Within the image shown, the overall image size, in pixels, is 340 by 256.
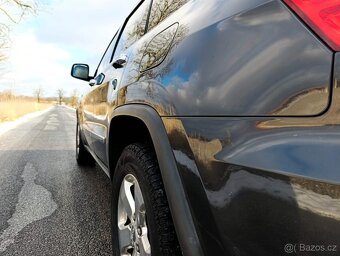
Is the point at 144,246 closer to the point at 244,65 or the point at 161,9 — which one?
the point at 244,65

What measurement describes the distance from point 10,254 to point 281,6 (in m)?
2.50

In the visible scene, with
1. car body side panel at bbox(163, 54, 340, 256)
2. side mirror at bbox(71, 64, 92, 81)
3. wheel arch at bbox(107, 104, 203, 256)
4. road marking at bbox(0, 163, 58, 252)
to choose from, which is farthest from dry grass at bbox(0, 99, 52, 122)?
car body side panel at bbox(163, 54, 340, 256)

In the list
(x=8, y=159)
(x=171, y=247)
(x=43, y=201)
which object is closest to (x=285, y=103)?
(x=171, y=247)

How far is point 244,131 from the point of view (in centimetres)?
117

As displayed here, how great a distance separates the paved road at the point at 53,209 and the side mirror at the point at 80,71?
134cm

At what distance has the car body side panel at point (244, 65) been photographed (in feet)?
3.40

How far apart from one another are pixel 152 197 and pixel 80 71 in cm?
362

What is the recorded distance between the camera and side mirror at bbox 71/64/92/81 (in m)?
4.97

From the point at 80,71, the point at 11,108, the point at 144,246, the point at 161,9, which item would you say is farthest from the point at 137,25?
the point at 11,108

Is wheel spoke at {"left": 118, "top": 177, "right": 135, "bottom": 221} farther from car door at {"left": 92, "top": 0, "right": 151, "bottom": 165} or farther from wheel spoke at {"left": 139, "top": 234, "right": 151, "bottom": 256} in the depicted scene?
car door at {"left": 92, "top": 0, "right": 151, "bottom": 165}

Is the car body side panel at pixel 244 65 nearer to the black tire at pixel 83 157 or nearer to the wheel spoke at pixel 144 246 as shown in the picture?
the wheel spoke at pixel 144 246

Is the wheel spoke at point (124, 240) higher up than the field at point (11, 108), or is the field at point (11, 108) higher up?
the field at point (11, 108)

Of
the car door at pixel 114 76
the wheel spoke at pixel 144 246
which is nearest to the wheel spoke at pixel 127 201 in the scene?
the wheel spoke at pixel 144 246

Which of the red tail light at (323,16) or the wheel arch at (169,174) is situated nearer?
the red tail light at (323,16)
